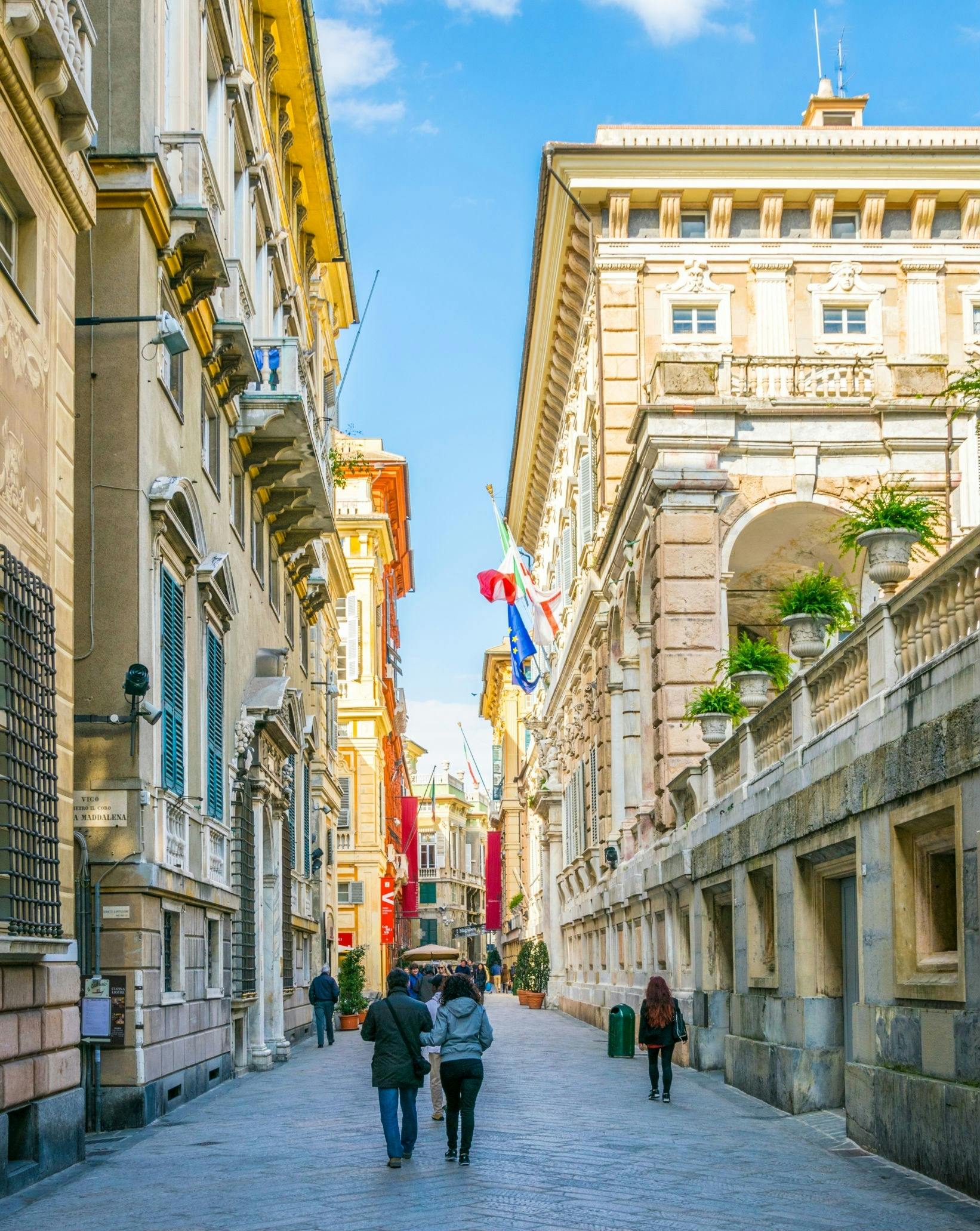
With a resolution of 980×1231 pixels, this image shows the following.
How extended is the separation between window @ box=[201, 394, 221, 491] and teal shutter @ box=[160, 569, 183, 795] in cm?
284

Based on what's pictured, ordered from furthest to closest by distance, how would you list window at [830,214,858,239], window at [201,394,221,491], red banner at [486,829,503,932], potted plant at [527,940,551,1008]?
red banner at [486,829,503,932] < potted plant at [527,940,551,1008] < window at [830,214,858,239] < window at [201,394,221,491]

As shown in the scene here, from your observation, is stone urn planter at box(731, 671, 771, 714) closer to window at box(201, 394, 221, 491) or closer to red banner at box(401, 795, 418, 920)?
window at box(201, 394, 221, 491)

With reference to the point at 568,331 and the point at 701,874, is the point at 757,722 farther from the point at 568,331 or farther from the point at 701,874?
the point at 568,331

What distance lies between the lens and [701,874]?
23062mm

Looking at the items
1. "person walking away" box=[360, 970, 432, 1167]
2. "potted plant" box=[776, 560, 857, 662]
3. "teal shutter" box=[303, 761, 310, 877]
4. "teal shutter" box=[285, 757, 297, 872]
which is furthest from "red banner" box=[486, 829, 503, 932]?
"person walking away" box=[360, 970, 432, 1167]

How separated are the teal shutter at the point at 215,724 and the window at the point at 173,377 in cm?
317

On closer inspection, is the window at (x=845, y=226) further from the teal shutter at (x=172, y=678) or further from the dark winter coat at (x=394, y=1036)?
the dark winter coat at (x=394, y=1036)

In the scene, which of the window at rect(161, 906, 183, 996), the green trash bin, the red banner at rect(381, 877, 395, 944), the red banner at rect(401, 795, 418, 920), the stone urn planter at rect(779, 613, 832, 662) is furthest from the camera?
the red banner at rect(401, 795, 418, 920)

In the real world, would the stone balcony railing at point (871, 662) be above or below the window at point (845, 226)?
below

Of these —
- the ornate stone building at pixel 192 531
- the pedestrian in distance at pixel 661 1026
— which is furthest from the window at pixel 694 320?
the pedestrian in distance at pixel 661 1026

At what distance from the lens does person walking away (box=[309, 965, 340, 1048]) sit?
3306 cm

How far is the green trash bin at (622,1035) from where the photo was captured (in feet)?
88.4

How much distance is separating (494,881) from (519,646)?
4690 centimetres

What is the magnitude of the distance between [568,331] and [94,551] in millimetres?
26780
